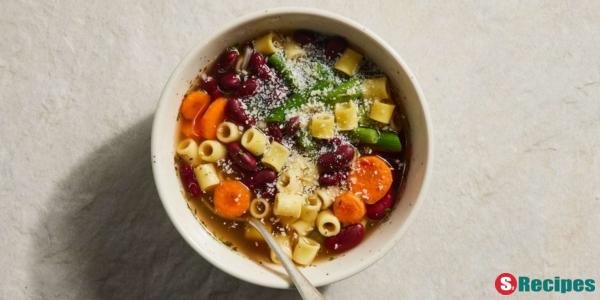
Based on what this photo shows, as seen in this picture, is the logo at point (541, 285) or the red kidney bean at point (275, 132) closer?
the red kidney bean at point (275, 132)

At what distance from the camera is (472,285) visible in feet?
7.04

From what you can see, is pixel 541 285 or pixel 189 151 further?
pixel 541 285

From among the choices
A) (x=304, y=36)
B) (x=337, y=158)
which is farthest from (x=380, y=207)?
(x=304, y=36)

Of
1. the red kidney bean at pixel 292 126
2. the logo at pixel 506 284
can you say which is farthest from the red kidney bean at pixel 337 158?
the logo at pixel 506 284

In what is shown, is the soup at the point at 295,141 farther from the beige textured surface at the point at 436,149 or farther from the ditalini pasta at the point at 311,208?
the beige textured surface at the point at 436,149

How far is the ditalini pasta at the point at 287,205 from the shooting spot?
186 centimetres

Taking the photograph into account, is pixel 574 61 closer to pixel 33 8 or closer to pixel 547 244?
pixel 547 244

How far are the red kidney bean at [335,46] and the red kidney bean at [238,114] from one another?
281 millimetres

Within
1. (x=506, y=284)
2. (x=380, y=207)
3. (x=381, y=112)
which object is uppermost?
(x=381, y=112)

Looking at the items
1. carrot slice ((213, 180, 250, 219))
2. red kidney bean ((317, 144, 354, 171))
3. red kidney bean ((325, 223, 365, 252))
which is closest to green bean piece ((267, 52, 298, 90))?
red kidney bean ((317, 144, 354, 171))

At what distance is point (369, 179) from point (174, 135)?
0.55 meters

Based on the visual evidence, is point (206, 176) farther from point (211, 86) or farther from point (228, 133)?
point (211, 86)

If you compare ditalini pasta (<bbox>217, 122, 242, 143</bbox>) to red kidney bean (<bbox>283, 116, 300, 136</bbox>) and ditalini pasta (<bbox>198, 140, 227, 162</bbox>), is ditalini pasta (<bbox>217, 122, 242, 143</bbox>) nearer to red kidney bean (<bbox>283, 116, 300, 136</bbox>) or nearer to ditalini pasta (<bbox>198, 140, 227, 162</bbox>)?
ditalini pasta (<bbox>198, 140, 227, 162</bbox>)

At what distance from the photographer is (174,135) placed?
1876mm
